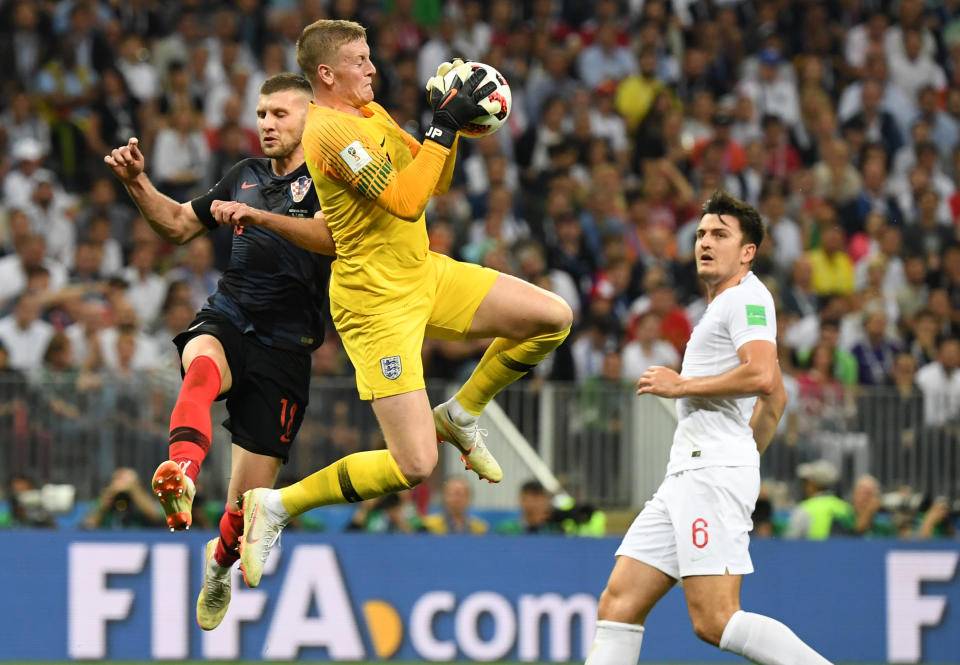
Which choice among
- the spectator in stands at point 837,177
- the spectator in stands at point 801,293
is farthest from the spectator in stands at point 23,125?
the spectator in stands at point 837,177

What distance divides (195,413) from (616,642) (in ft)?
7.23

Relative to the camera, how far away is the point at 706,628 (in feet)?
22.8

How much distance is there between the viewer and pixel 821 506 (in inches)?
497

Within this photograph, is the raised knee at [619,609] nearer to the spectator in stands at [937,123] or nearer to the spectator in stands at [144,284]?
the spectator in stands at [144,284]

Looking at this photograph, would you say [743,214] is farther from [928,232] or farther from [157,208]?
[928,232]

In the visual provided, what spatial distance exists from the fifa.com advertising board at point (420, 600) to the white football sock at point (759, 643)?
498cm

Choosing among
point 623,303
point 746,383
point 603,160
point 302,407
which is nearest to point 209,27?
point 603,160

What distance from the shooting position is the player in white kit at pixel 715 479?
272 inches

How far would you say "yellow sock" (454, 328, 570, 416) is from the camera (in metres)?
7.82

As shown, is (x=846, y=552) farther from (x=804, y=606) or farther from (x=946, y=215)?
(x=946, y=215)

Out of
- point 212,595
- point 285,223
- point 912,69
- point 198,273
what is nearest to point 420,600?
point 198,273

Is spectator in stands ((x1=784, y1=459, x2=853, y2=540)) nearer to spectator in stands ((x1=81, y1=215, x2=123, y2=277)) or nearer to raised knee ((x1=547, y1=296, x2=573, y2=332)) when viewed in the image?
raised knee ((x1=547, y1=296, x2=573, y2=332))

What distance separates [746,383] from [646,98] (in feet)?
33.5

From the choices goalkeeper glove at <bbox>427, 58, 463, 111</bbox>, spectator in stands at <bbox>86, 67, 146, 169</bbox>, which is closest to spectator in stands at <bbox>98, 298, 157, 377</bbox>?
spectator in stands at <bbox>86, 67, 146, 169</bbox>
